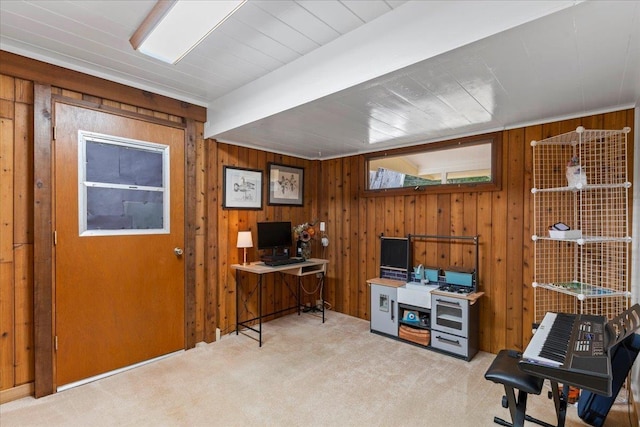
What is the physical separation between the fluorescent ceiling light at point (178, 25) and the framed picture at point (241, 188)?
5.33 feet

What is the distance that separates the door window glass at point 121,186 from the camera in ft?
8.20

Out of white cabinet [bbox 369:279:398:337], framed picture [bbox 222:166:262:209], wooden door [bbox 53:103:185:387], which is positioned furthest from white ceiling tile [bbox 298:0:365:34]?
white cabinet [bbox 369:279:398:337]

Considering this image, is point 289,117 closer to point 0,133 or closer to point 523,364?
point 0,133

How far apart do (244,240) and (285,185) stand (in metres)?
1.06

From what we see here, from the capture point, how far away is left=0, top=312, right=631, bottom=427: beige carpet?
2.07 m

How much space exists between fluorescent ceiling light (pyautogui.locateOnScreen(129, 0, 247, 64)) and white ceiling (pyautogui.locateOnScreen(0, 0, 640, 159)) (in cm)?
8

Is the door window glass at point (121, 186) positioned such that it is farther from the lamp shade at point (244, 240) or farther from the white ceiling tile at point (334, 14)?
the white ceiling tile at point (334, 14)

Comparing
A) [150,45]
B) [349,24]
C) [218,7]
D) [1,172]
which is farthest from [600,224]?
[1,172]

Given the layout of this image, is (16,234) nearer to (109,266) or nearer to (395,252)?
(109,266)

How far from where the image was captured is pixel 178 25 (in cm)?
170

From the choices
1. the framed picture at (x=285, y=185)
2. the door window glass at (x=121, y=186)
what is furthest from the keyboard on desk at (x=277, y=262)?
the door window glass at (x=121, y=186)

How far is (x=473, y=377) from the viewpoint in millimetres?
2619

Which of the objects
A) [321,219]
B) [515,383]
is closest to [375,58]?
[515,383]

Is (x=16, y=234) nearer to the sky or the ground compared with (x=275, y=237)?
nearer to the sky
